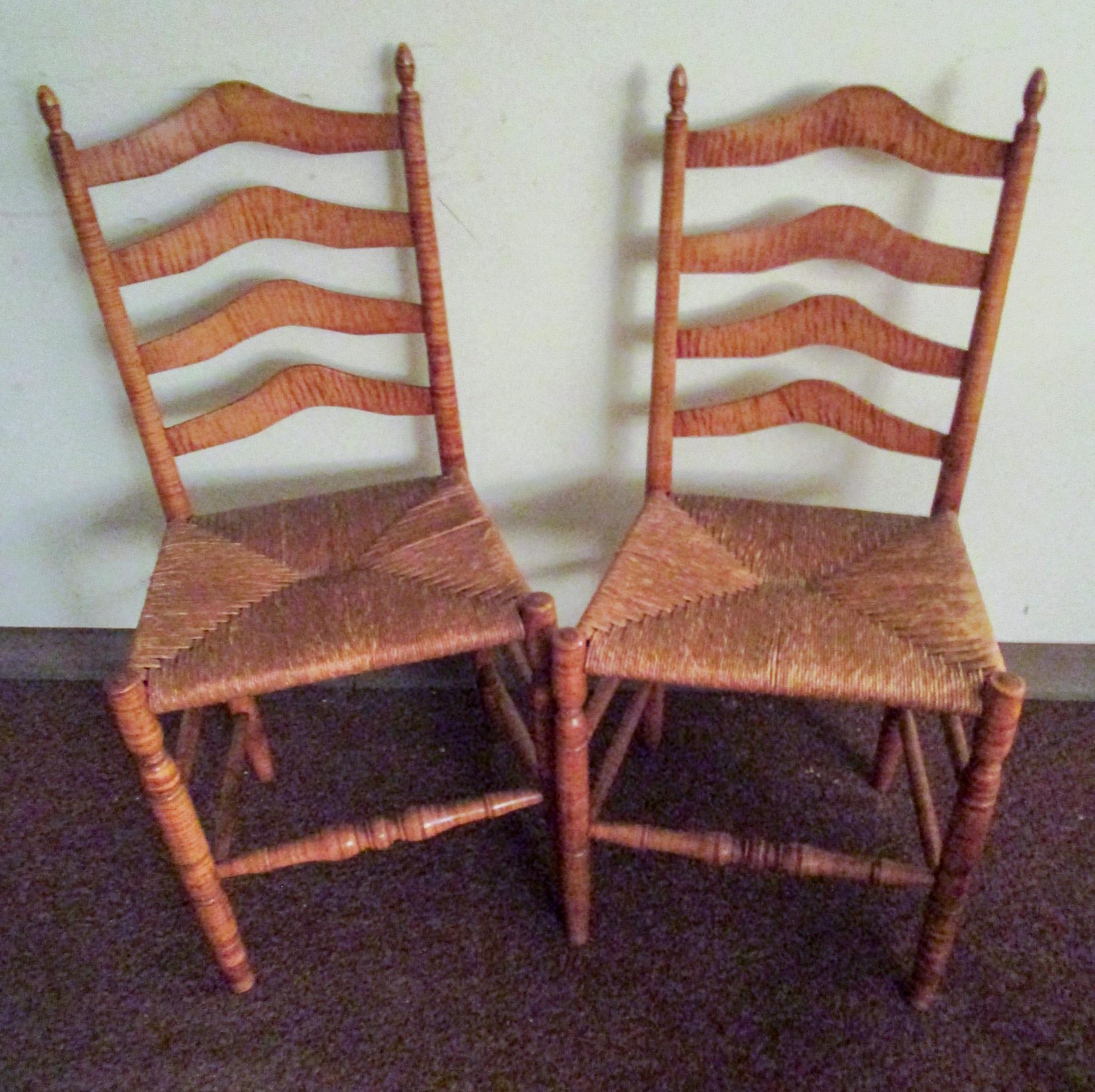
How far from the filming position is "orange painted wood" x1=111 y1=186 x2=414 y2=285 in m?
1.07

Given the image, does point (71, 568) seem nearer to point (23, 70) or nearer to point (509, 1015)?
point (23, 70)

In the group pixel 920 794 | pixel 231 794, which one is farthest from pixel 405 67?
pixel 920 794

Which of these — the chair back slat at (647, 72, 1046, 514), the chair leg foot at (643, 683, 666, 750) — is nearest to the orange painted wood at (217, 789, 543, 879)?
the chair leg foot at (643, 683, 666, 750)

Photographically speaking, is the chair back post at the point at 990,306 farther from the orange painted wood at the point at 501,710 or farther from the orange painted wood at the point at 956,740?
the orange painted wood at the point at 501,710

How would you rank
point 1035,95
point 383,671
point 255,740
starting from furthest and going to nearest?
point 383,671
point 255,740
point 1035,95

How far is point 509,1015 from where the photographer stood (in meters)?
1.13

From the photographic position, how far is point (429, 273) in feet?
3.67

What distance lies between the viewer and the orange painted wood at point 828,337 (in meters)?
1.08

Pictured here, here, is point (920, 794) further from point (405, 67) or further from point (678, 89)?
point (405, 67)

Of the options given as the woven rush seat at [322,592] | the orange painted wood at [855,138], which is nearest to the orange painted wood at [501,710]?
the woven rush seat at [322,592]

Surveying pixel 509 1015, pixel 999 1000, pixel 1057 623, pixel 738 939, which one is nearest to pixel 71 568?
pixel 509 1015

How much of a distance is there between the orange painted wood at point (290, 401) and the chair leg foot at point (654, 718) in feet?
1.70

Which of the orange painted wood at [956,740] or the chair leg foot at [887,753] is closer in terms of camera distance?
the orange painted wood at [956,740]

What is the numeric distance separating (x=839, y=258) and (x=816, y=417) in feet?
0.59
